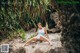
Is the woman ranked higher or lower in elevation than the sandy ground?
higher

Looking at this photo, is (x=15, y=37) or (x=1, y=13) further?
(x=15, y=37)

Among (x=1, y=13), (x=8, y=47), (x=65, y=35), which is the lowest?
(x=8, y=47)

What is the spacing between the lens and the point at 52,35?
22.2ft

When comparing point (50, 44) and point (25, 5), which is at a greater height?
point (25, 5)

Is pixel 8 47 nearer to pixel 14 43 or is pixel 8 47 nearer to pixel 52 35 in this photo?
pixel 14 43

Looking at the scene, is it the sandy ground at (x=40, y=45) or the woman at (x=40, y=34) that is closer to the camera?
the sandy ground at (x=40, y=45)

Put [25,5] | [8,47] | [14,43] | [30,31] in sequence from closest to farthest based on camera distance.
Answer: [25,5] → [8,47] → [14,43] → [30,31]

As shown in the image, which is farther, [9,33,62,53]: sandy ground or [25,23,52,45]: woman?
[25,23,52,45]: woman

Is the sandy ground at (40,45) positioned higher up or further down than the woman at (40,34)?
further down

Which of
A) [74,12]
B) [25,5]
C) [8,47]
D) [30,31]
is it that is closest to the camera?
[25,5]

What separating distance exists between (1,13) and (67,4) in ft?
4.42

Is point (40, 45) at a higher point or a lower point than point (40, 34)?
lower

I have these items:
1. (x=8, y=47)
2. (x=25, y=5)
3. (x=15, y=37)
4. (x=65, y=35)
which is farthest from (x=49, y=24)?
(x=25, y=5)

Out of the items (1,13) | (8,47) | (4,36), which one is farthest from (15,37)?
(1,13)
